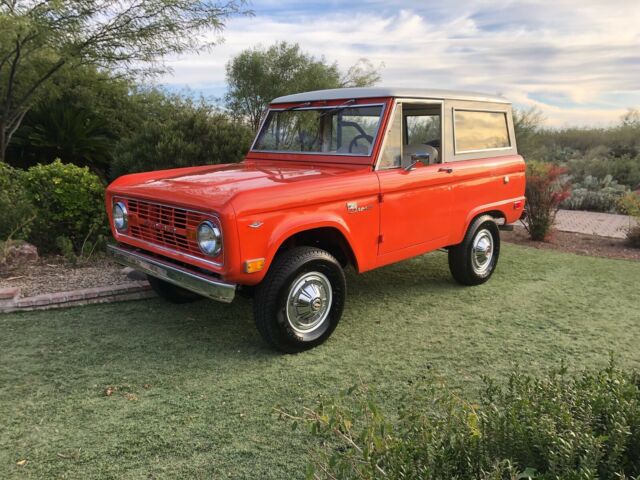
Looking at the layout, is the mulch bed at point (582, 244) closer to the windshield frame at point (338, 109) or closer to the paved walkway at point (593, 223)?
the paved walkway at point (593, 223)

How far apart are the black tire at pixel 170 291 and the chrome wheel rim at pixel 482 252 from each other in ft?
9.24

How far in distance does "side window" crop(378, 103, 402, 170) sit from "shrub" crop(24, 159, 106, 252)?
11.0 feet

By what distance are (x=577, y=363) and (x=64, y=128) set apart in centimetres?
845

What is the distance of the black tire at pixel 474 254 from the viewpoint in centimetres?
514

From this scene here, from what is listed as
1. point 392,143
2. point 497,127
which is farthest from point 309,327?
point 497,127

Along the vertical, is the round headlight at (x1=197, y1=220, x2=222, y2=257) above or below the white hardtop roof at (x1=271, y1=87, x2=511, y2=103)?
below

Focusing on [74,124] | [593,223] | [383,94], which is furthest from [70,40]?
[593,223]

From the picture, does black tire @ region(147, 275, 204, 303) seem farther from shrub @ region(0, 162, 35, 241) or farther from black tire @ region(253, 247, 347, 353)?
shrub @ region(0, 162, 35, 241)

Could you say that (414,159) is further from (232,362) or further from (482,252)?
(232,362)

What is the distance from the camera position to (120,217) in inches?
166

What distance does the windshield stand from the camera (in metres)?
4.37

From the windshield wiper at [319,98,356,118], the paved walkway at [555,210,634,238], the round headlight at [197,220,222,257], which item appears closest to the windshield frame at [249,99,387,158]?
the windshield wiper at [319,98,356,118]

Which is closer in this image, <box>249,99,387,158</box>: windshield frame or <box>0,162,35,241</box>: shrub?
<box>249,99,387,158</box>: windshield frame

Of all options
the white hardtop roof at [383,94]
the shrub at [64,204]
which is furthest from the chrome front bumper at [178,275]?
the white hardtop roof at [383,94]
